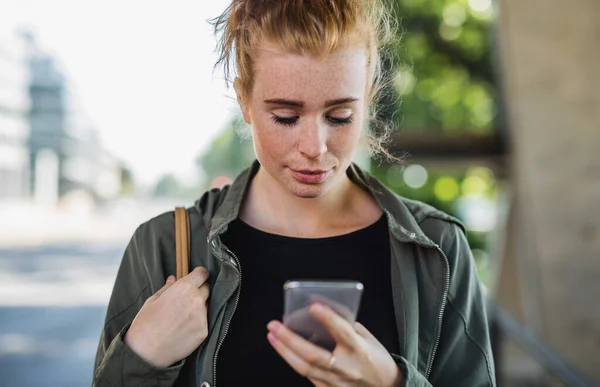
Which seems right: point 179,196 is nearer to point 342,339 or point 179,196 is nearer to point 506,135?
point 506,135

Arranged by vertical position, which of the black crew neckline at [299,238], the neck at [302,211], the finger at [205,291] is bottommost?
the finger at [205,291]

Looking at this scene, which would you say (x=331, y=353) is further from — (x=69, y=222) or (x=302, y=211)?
(x=69, y=222)

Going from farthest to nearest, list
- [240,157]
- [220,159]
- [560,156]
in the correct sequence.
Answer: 1. [220,159]
2. [240,157]
3. [560,156]

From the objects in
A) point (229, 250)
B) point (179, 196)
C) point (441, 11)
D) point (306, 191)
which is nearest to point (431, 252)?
point (306, 191)

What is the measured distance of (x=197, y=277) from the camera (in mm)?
1672

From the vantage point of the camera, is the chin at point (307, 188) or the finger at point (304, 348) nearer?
the finger at point (304, 348)

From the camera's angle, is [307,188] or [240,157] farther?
[240,157]

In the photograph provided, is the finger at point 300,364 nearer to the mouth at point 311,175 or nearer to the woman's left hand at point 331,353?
the woman's left hand at point 331,353

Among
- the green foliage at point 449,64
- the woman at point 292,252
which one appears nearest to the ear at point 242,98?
the woman at point 292,252

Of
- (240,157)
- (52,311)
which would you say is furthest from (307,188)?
(52,311)

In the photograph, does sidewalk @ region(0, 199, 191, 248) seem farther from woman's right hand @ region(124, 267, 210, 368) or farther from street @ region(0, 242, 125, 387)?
woman's right hand @ region(124, 267, 210, 368)

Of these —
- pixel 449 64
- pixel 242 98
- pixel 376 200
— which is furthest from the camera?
pixel 449 64

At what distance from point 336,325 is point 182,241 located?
1.94 ft

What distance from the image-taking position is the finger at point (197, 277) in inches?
65.1
